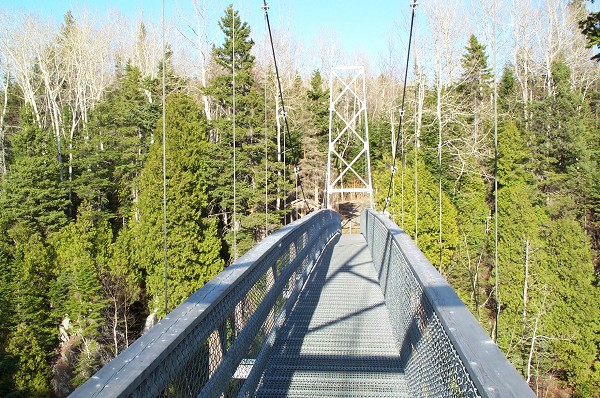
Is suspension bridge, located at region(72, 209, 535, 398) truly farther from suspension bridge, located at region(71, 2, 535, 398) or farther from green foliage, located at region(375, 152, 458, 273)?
green foliage, located at region(375, 152, 458, 273)

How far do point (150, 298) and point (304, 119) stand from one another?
13155 mm

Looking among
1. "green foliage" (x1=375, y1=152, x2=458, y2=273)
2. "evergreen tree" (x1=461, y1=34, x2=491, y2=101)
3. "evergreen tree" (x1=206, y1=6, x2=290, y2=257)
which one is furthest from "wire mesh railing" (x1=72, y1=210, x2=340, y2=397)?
"evergreen tree" (x1=461, y1=34, x2=491, y2=101)

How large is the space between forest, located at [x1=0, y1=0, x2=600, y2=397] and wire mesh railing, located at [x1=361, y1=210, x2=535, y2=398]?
11.1m

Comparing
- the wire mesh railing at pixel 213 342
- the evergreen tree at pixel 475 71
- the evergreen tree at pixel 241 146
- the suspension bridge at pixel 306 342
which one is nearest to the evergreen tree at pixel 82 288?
the evergreen tree at pixel 241 146

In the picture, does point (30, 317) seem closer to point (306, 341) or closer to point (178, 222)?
point (178, 222)

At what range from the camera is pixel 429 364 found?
7.07 ft

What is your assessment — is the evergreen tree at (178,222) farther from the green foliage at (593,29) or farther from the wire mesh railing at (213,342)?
the wire mesh railing at (213,342)

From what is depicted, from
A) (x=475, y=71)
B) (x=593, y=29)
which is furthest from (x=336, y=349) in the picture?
(x=475, y=71)

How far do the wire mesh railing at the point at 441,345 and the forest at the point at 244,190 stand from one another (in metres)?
11.1

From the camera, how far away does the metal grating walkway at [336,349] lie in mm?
2781

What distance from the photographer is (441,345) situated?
1.88 meters

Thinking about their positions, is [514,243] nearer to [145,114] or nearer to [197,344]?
[145,114]

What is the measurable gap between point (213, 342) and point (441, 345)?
803 millimetres

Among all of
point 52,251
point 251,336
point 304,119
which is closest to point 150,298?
point 52,251
